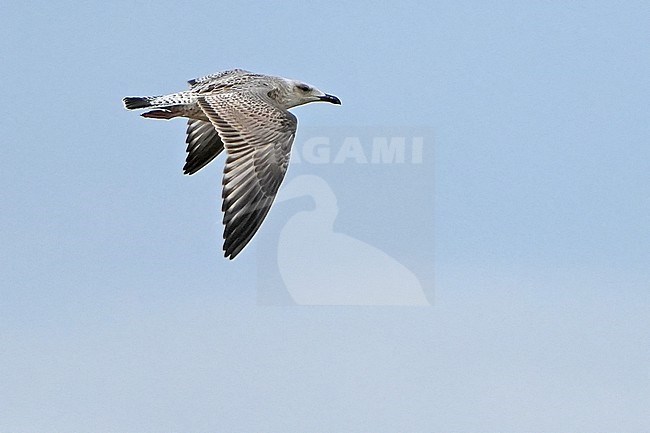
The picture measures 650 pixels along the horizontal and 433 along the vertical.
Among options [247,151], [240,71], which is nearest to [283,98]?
[240,71]

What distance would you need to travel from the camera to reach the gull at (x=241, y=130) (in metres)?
22.0

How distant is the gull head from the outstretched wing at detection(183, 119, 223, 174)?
1.20 metres

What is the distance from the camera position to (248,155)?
73.5ft

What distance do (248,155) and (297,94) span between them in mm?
2999

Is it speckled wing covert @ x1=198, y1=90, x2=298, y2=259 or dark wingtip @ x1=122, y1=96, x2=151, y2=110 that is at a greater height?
dark wingtip @ x1=122, y1=96, x2=151, y2=110

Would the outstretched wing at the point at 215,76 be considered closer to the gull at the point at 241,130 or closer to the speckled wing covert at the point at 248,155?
the gull at the point at 241,130

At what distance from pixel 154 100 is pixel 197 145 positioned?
1647mm

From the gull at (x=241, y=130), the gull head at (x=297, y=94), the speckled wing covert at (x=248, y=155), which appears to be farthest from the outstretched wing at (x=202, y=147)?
the speckled wing covert at (x=248, y=155)

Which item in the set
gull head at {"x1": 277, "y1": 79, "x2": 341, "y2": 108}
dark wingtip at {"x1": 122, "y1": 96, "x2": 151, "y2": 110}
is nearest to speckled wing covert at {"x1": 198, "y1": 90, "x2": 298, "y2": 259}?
dark wingtip at {"x1": 122, "y1": 96, "x2": 151, "y2": 110}

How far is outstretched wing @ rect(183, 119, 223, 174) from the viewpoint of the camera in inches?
994

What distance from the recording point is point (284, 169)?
22.5 metres

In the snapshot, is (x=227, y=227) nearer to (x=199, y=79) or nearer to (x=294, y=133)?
(x=294, y=133)

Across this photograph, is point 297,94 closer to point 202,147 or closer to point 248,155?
point 202,147

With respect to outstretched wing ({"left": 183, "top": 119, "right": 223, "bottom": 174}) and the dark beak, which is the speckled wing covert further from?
the dark beak
